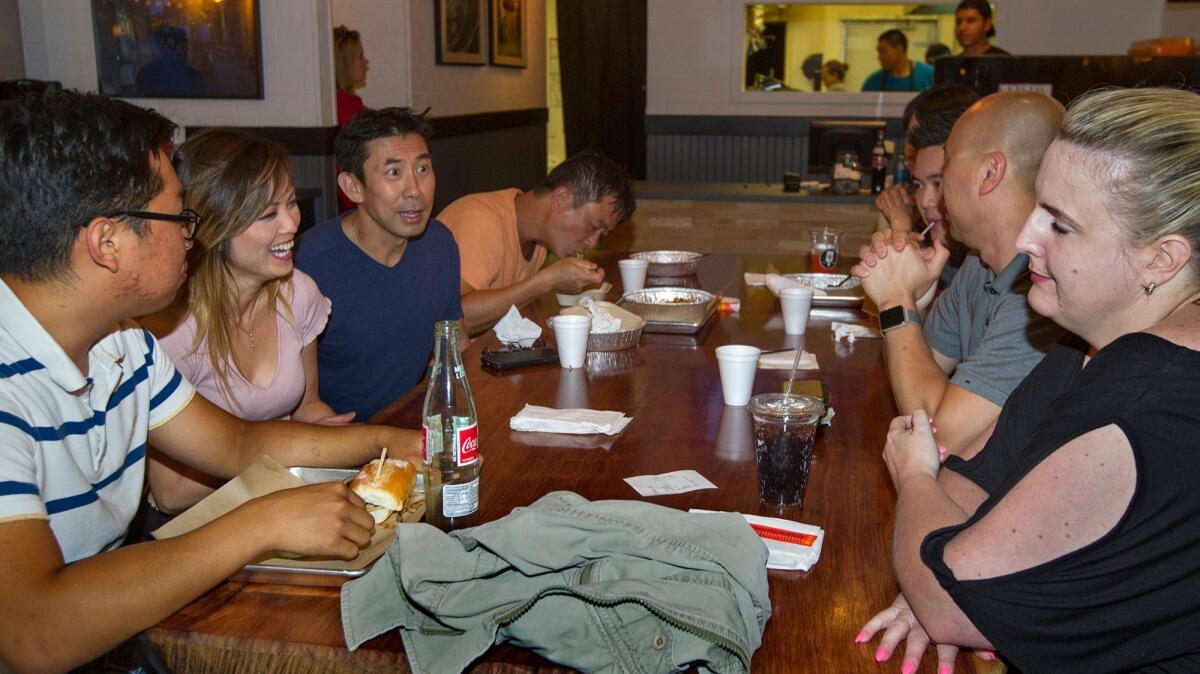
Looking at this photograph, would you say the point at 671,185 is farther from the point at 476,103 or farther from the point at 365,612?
the point at 365,612

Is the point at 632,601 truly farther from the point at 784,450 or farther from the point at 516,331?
the point at 516,331

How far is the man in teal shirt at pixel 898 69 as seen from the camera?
8.70m

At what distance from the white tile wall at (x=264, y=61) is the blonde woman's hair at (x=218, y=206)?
13.0 feet

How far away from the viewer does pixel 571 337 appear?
2287 millimetres

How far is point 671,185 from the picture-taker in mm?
5926

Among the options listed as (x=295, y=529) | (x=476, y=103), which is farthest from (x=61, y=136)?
(x=476, y=103)

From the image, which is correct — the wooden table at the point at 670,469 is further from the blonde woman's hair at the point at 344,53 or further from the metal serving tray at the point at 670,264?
the blonde woman's hair at the point at 344,53

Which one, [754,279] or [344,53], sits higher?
→ [344,53]

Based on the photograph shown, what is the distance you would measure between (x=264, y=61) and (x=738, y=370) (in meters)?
4.76

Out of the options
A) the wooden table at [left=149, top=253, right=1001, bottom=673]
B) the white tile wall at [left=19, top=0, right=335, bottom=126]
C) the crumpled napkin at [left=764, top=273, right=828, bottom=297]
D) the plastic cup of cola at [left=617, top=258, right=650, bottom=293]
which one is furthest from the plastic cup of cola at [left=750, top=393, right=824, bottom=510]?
the white tile wall at [left=19, top=0, right=335, bottom=126]

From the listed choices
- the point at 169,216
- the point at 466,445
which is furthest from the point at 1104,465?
the point at 169,216

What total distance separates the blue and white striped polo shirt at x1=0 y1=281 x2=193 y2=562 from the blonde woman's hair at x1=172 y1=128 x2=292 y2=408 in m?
0.41

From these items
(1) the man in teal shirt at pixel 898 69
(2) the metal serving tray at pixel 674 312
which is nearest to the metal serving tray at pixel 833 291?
(2) the metal serving tray at pixel 674 312

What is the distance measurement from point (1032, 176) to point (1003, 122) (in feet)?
0.41
